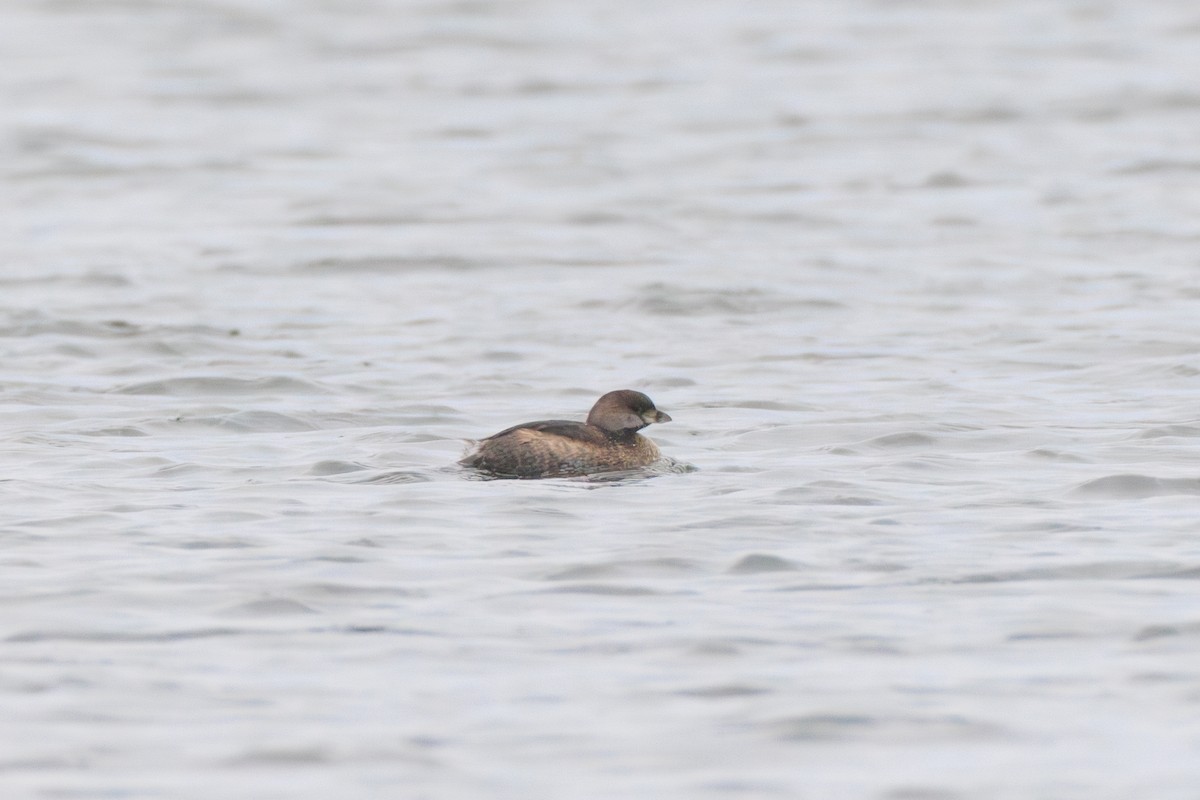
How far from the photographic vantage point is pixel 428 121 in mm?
29125

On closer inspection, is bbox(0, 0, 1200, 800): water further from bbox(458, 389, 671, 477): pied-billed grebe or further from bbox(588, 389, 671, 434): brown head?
bbox(588, 389, 671, 434): brown head

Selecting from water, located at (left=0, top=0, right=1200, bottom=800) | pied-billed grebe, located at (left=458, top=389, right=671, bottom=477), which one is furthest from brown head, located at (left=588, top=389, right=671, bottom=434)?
water, located at (left=0, top=0, right=1200, bottom=800)

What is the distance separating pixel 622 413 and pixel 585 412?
2.44 meters

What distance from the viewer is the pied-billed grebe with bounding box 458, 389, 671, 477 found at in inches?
436

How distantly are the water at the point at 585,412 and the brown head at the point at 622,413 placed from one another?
0.51 metres

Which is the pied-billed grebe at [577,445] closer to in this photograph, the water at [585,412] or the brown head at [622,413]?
the brown head at [622,413]

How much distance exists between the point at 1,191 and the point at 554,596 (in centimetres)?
1767

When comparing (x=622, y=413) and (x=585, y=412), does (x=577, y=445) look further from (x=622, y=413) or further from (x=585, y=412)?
(x=585, y=412)

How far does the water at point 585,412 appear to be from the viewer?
22.9ft

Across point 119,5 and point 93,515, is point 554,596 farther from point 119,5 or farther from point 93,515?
point 119,5

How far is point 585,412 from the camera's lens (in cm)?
1389

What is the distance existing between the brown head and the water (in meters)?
0.51

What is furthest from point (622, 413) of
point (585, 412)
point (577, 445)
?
point (585, 412)

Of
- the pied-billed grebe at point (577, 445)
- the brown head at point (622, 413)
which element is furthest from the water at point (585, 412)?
the brown head at point (622, 413)
